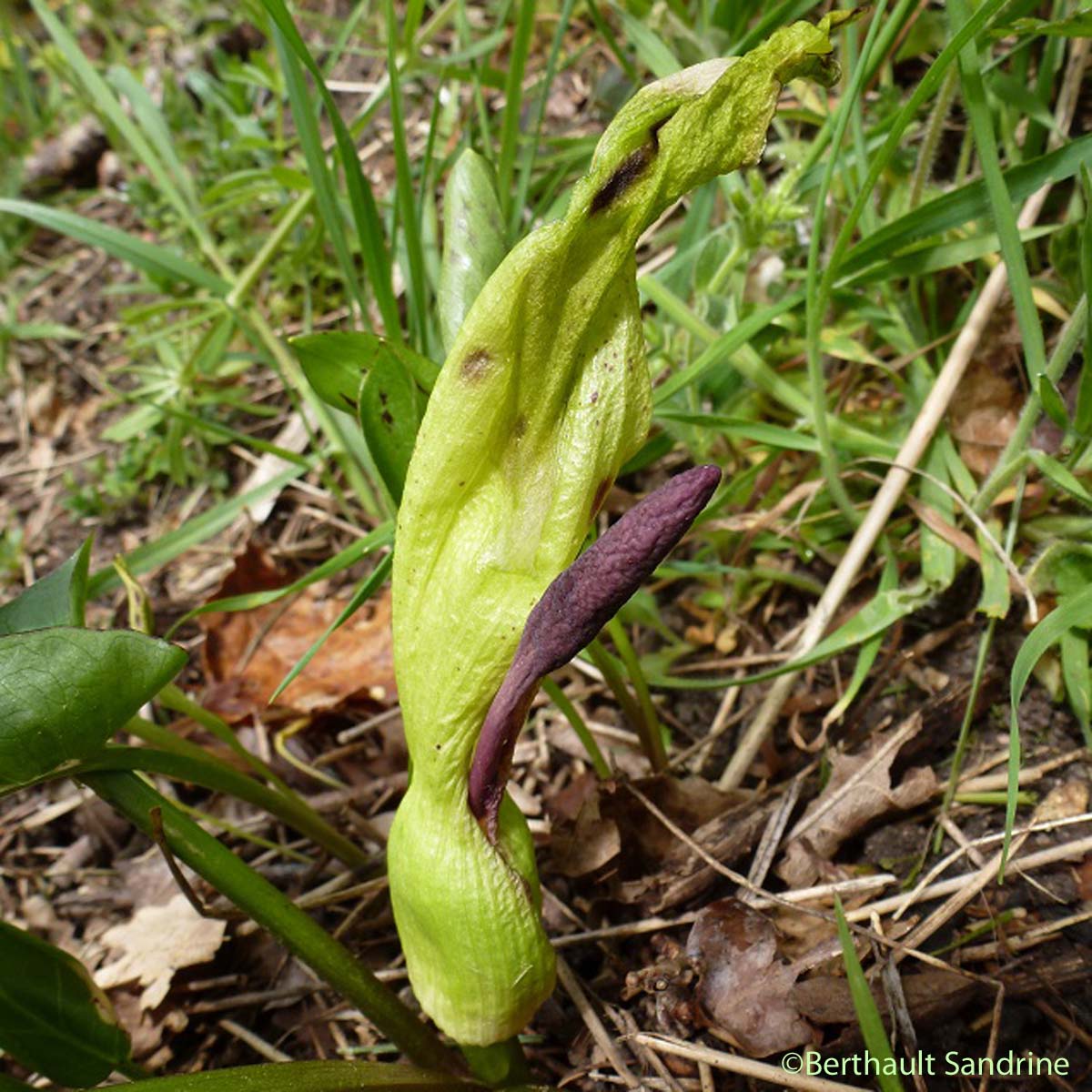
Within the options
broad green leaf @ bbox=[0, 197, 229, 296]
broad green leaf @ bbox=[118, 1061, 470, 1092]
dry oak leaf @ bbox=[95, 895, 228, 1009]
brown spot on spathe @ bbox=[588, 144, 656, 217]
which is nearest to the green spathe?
brown spot on spathe @ bbox=[588, 144, 656, 217]

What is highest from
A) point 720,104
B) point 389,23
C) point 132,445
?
point 389,23

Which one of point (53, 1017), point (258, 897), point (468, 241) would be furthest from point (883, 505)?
point (53, 1017)

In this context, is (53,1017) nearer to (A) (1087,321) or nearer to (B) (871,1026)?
(B) (871,1026)

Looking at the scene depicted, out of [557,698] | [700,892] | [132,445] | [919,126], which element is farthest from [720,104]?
[132,445]

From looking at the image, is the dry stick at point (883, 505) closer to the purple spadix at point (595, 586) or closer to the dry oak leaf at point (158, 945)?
the purple spadix at point (595, 586)

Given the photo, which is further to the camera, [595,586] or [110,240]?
[110,240]

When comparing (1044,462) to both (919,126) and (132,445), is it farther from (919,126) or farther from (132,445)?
(132,445)

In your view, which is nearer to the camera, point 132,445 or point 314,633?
point 314,633

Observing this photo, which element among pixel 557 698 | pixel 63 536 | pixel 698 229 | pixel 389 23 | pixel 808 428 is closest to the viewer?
pixel 557 698
